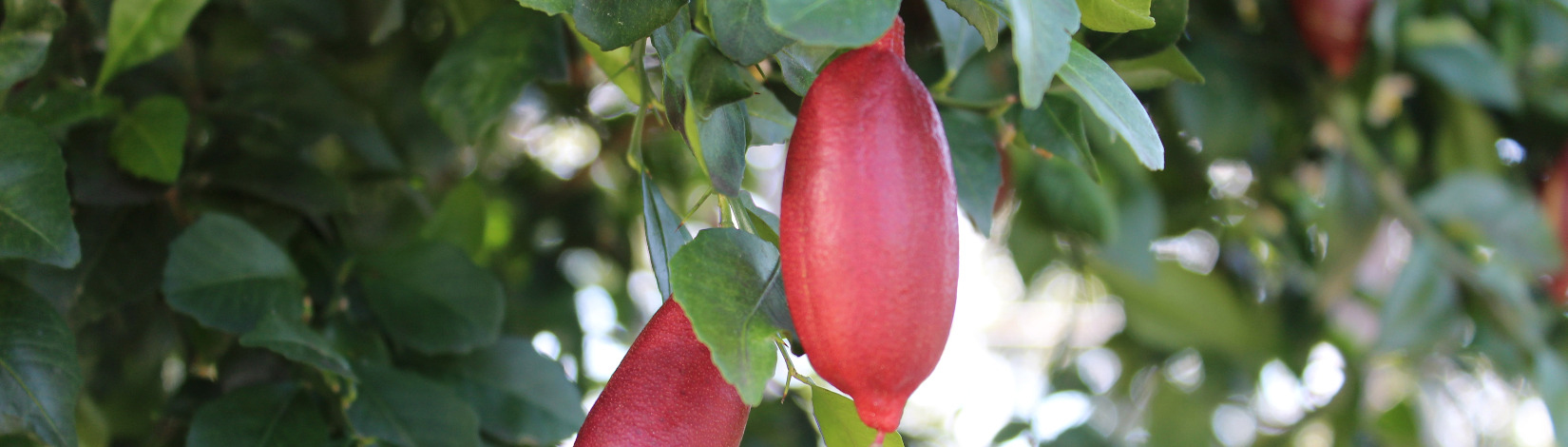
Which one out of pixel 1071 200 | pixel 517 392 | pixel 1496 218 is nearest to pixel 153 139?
pixel 517 392

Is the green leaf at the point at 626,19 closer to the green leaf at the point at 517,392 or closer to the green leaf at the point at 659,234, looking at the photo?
the green leaf at the point at 659,234

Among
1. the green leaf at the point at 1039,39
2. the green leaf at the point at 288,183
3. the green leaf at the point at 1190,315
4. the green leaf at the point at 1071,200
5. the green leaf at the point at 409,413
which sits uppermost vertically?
the green leaf at the point at 1039,39

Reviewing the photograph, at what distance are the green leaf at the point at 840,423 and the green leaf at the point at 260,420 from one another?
162mm

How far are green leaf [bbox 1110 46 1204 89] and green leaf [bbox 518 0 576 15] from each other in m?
0.16

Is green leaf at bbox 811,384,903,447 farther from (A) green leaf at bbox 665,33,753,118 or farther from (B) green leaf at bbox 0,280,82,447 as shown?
(B) green leaf at bbox 0,280,82,447

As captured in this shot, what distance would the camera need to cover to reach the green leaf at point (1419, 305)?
62 centimetres

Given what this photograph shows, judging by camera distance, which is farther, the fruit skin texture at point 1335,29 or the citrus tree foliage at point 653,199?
the fruit skin texture at point 1335,29

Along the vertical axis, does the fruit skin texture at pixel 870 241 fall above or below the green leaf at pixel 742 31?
below

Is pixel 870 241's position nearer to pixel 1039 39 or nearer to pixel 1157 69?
pixel 1039 39

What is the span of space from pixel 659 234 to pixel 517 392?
0.53ft

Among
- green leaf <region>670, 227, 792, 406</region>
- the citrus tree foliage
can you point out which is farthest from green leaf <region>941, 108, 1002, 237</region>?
green leaf <region>670, 227, 792, 406</region>

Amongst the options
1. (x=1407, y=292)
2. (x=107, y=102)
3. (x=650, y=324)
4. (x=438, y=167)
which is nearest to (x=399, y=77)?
(x=438, y=167)

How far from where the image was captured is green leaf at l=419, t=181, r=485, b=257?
43 centimetres

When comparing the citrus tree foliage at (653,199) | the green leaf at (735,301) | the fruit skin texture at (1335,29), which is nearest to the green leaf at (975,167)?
the citrus tree foliage at (653,199)
